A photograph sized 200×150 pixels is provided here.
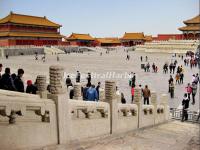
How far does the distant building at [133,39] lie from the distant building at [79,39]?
13.9 metres

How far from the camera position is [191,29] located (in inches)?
3066

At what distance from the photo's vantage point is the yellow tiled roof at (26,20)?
64.9 meters

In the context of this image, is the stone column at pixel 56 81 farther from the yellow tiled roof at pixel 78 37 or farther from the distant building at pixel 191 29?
the yellow tiled roof at pixel 78 37

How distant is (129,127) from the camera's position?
9.41 metres

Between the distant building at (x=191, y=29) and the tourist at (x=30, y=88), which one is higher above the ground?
the distant building at (x=191, y=29)

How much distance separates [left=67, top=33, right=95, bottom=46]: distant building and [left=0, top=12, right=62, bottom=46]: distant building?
13.5 metres

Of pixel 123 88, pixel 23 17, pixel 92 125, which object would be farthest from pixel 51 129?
pixel 23 17

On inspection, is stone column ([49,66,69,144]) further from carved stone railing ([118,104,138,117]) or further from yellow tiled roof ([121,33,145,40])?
yellow tiled roof ([121,33,145,40])

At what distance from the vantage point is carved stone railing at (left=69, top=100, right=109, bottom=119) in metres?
6.69

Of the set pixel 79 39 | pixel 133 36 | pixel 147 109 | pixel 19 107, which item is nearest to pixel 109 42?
pixel 133 36

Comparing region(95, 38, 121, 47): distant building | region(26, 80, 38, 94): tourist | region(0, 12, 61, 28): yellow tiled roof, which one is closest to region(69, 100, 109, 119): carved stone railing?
region(26, 80, 38, 94): tourist

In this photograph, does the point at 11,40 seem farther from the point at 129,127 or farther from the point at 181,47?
the point at 129,127

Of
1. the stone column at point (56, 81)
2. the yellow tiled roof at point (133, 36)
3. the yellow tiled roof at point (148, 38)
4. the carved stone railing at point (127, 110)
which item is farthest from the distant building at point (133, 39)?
the stone column at point (56, 81)

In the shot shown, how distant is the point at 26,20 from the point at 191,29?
140ft
